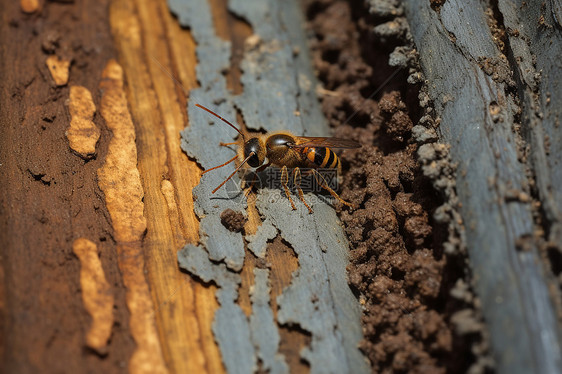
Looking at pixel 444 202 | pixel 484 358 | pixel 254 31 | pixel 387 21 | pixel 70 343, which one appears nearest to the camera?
pixel 484 358

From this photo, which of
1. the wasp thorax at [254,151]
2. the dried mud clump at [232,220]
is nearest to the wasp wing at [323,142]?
the wasp thorax at [254,151]

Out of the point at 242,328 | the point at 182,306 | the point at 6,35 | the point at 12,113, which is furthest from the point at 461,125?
the point at 6,35

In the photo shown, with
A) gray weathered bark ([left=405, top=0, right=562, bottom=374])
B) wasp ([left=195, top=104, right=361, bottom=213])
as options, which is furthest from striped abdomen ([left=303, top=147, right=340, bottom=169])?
gray weathered bark ([left=405, top=0, right=562, bottom=374])

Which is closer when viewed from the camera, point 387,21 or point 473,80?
point 473,80

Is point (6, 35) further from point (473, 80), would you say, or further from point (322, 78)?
point (473, 80)

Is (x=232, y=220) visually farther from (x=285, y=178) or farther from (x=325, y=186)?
(x=325, y=186)

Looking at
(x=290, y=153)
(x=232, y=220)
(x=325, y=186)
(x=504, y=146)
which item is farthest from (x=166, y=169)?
(x=504, y=146)

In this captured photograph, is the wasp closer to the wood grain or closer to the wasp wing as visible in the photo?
the wasp wing
